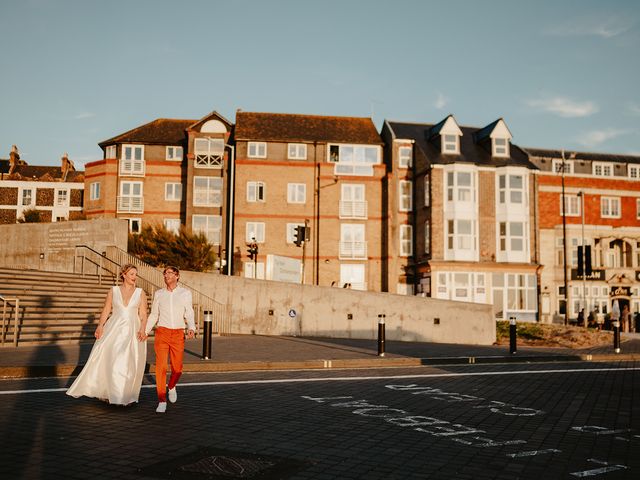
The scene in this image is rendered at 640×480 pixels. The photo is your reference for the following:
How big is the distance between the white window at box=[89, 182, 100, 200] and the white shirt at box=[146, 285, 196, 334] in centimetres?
4054

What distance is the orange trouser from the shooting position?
752cm

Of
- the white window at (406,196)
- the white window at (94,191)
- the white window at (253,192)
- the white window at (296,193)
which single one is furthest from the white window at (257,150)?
the white window at (94,191)

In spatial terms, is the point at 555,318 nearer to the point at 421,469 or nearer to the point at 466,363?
the point at 466,363

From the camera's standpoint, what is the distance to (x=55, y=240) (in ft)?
88.2

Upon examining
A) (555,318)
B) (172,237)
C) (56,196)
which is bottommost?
(555,318)

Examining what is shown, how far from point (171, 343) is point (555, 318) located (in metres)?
42.8

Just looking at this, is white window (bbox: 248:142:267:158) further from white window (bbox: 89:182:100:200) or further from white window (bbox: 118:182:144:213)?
white window (bbox: 89:182:100:200)

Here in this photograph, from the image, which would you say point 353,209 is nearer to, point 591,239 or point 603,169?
point 591,239

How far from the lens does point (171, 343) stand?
7.92 metres

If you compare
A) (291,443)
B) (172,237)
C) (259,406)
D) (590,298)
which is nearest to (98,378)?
(259,406)

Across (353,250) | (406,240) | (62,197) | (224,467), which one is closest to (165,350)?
(224,467)

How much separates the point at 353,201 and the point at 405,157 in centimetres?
515

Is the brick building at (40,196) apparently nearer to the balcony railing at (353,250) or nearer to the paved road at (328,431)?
Answer: the balcony railing at (353,250)

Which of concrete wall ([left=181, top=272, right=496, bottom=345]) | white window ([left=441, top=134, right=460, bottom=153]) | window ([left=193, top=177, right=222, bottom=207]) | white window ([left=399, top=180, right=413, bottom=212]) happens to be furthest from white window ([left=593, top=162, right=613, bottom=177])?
concrete wall ([left=181, top=272, right=496, bottom=345])
